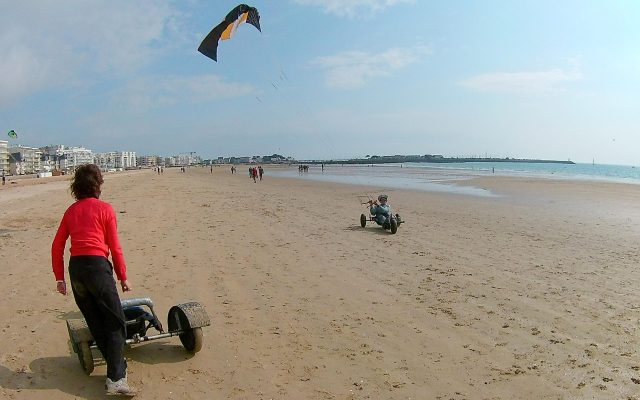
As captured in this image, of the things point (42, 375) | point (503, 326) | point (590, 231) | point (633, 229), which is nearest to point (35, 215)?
point (42, 375)

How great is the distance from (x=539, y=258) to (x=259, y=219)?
8033 millimetres

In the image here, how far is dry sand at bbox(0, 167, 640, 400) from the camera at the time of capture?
13.0 feet

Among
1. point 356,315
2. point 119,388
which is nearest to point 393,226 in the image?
point 356,315

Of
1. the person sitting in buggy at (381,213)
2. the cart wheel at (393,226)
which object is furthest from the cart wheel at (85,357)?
the person sitting in buggy at (381,213)

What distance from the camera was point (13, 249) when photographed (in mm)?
9102

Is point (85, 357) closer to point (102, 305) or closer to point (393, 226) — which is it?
point (102, 305)

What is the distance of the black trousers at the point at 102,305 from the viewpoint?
3605 mm

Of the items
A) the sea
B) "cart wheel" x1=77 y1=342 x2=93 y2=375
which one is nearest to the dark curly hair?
"cart wheel" x1=77 y1=342 x2=93 y2=375

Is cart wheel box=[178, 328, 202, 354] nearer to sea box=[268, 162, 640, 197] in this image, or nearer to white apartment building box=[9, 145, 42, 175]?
sea box=[268, 162, 640, 197]

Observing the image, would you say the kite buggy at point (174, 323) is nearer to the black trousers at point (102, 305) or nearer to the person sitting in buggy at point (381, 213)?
the black trousers at point (102, 305)

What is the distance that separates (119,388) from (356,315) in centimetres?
296

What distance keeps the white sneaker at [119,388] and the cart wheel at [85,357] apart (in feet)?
1.48

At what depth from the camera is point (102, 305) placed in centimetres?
364

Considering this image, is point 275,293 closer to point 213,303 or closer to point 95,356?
point 213,303
